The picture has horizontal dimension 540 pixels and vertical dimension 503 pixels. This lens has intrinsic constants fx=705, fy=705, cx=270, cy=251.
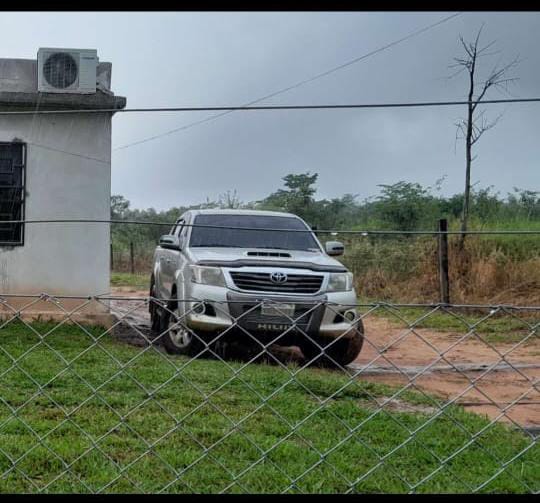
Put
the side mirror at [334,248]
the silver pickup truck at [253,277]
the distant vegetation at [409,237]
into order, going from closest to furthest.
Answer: the distant vegetation at [409,237]
the silver pickup truck at [253,277]
the side mirror at [334,248]

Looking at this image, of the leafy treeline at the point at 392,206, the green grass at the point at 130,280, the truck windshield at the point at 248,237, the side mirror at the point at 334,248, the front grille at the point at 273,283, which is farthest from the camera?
the green grass at the point at 130,280

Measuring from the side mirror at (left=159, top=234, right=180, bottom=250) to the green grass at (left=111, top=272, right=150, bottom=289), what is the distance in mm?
741

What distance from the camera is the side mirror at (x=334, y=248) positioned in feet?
19.1

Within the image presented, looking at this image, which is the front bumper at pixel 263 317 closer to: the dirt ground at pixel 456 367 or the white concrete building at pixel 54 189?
the dirt ground at pixel 456 367

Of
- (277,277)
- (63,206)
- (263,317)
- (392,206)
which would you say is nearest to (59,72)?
(63,206)

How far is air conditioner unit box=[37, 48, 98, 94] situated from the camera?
732cm

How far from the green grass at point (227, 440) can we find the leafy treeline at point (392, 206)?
3.86 feet

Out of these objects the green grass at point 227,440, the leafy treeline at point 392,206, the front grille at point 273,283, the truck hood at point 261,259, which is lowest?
the green grass at point 227,440

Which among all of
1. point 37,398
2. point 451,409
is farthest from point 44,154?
A: point 451,409

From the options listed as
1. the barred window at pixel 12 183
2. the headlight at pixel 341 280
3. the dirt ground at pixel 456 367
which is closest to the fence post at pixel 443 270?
the dirt ground at pixel 456 367

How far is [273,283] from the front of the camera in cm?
604

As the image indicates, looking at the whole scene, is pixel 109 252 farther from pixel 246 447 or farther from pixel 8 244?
pixel 246 447

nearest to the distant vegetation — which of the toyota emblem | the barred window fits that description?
the toyota emblem

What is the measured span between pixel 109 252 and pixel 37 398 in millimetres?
3592
